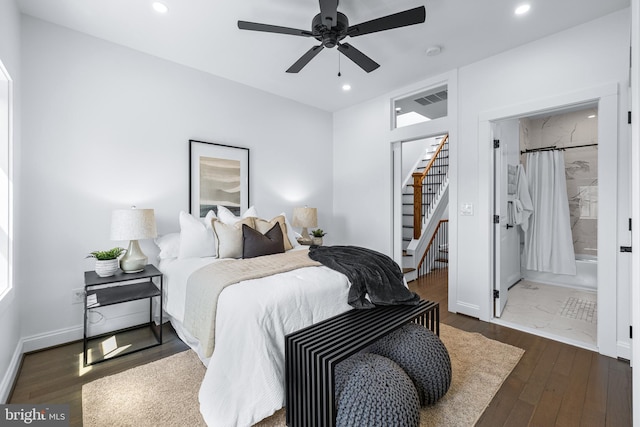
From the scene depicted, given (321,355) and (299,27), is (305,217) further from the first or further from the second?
(321,355)

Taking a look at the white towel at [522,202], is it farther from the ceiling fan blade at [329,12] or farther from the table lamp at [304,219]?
the ceiling fan blade at [329,12]

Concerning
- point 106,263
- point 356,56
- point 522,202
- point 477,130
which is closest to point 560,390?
point 477,130

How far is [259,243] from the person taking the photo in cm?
288

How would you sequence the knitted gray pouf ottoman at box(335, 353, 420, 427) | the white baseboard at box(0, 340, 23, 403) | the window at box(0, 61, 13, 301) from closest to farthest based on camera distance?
the knitted gray pouf ottoman at box(335, 353, 420, 427) < the white baseboard at box(0, 340, 23, 403) < the window at box(0, 61, 13, 301)

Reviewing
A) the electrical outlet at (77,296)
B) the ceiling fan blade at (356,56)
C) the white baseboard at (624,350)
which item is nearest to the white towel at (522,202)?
the white baseboard at (624,350)

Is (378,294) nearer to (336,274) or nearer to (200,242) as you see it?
(336,274)

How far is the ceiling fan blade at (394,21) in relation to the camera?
1.89 m

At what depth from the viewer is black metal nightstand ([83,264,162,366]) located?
236 centimetres

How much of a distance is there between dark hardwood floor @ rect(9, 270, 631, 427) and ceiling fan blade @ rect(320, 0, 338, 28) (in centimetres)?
266

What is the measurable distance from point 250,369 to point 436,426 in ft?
3.56

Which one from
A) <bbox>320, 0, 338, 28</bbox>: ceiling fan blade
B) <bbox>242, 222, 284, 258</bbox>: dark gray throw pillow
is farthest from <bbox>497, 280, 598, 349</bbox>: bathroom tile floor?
<bbox>320, 0, 338, 28</bbox>: ceiling fan blade

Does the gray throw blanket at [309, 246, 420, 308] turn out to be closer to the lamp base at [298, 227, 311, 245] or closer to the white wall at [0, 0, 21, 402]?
the lamp base at [298, 227, 311, 245]

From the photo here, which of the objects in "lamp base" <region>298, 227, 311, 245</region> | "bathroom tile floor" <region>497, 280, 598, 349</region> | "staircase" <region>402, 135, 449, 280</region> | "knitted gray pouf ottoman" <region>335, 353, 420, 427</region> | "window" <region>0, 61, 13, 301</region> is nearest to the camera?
"knitted gray pouf ottoman" <region>335, 353, 420, 427</region>

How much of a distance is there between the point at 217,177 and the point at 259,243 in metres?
1.22
